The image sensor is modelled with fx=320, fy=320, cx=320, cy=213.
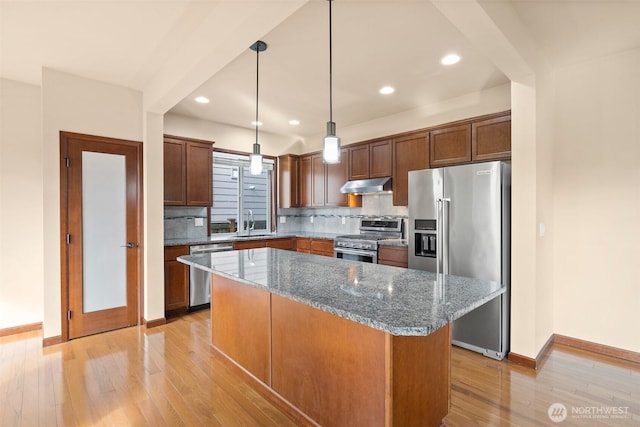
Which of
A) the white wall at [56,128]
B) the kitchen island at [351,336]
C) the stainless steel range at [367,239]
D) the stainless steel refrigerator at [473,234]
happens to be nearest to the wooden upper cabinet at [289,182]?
the stainless steel range at [367,239]

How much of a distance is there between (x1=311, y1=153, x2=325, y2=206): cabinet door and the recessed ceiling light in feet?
8.59

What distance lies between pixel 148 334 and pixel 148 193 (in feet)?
5.00

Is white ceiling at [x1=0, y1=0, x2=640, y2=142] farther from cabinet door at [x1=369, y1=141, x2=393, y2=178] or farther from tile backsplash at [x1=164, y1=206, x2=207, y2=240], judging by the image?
tile backsplash at [x1=164, y1=206, x2=207, y2=240]

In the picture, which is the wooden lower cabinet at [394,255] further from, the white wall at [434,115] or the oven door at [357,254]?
the white wall at [434,115]

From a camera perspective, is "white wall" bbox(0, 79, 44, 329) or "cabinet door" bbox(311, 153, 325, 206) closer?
"white wall" bbox(0, 79, 44, 329)

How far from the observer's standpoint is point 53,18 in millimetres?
2332

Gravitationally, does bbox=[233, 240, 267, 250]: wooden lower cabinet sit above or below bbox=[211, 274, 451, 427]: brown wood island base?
above

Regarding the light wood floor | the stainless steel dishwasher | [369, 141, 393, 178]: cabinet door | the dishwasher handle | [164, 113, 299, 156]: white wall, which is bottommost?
the light wood floor

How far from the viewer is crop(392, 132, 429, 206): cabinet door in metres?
3.91

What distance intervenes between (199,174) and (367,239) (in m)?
2.47

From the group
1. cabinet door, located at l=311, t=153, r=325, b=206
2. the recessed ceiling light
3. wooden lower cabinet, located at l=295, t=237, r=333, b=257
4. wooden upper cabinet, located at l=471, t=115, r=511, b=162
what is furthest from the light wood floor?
cabinet door, located at l=311, t=153, r=325, b=206

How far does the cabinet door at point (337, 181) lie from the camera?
4895 millimetres

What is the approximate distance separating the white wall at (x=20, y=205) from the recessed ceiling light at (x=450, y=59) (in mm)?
4240

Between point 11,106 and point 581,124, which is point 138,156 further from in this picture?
point 581,124
